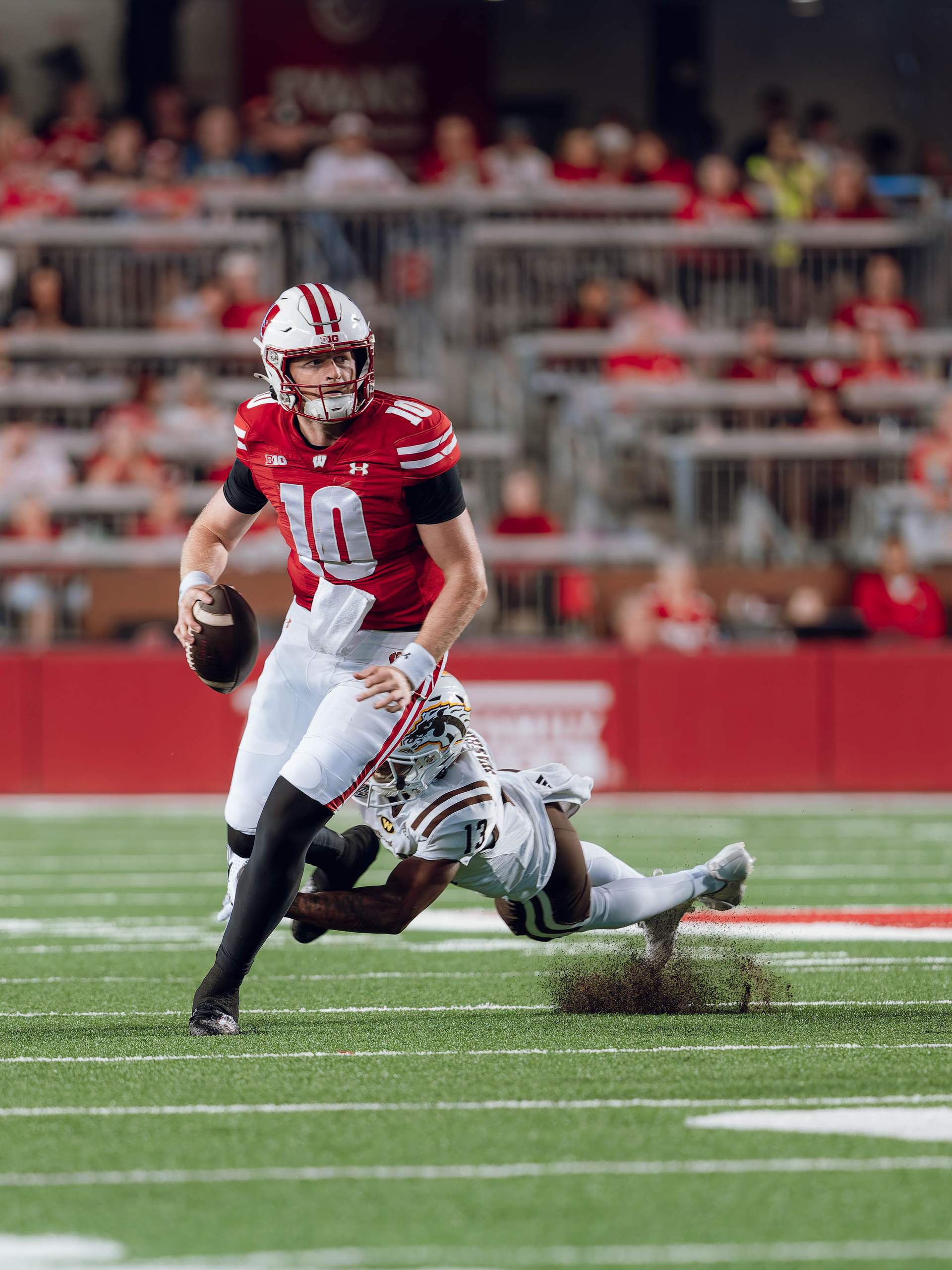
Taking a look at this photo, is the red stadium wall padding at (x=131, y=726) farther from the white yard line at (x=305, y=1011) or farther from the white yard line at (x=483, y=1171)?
the white yard line at (x=483, y=1171)

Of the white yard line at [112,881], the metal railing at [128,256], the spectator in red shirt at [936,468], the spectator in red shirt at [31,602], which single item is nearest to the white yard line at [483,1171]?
the white yard line at [112,881]

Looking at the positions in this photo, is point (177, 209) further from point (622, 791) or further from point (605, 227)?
point (622, 791)

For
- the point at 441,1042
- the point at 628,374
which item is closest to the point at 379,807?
the point at 441,1042

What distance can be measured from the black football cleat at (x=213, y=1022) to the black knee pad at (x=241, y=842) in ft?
1.37

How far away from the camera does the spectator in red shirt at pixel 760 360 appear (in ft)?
56.4

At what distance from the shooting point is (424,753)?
5.75m

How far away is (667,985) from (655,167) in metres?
14.0

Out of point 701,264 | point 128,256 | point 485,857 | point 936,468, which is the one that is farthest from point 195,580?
point 701,264

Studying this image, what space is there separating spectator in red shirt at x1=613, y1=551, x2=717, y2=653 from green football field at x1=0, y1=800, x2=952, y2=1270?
21.2 ft

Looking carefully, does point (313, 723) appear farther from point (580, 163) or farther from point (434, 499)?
point (580, 163)

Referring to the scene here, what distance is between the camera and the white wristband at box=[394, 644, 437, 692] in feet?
18.1

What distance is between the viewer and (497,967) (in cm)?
707

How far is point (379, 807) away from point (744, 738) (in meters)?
8.83

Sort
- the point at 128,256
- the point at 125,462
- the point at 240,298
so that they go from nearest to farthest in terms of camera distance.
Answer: the point at 125,462, the point at 240,298, the point at 128,256
